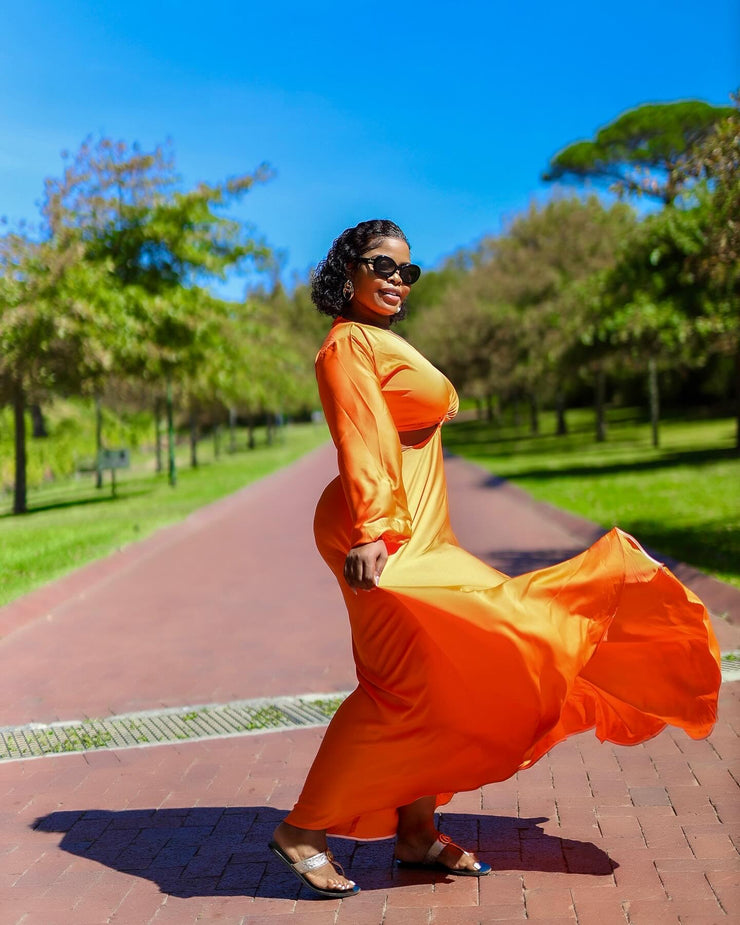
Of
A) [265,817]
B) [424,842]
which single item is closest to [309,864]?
[424,842]

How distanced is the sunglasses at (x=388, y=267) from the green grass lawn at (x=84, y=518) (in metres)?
6.57

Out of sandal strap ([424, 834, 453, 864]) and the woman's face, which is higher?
the woman's face

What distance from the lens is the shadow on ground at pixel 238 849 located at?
11.3 ft

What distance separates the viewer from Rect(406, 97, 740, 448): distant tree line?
1098cm

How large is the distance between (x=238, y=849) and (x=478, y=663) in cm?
131

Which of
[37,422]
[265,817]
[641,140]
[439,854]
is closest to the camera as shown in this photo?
[439,854]

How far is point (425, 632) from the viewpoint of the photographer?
3.02m

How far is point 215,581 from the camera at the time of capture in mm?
10578

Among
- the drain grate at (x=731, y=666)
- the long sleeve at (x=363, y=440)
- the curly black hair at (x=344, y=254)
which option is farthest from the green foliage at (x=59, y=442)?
the long sleeve at (x=363, y=440)

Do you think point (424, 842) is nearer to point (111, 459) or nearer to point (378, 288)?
point (378, 288)

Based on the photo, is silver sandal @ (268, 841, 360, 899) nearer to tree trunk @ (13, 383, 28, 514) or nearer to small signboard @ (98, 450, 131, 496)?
tree trunk @ (13, 383, 28, 514)

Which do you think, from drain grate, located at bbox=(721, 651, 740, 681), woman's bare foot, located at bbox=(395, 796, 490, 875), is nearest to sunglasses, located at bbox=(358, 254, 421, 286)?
woman's bare foot, located at bbox=(395, 796, 490, 875)

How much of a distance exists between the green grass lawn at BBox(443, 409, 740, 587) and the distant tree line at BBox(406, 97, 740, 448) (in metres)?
2.14

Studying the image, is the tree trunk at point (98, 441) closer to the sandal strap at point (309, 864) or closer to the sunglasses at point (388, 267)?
the sunglasses at point (388, 267)
